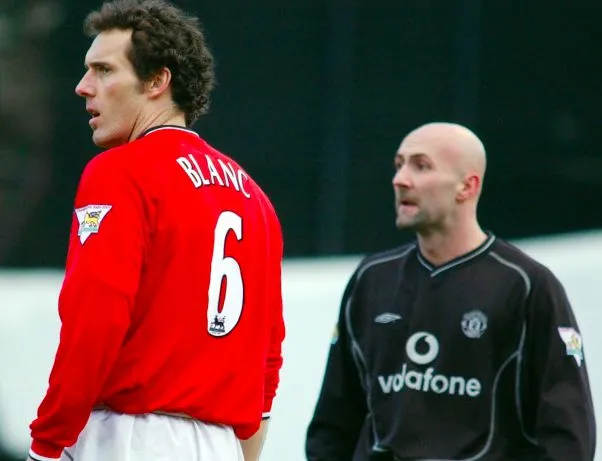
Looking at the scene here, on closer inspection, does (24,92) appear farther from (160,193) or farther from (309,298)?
(160,193)

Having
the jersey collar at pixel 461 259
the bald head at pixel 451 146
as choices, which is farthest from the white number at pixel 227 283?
the bald head at pixel 451 146

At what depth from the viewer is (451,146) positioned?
4598mm

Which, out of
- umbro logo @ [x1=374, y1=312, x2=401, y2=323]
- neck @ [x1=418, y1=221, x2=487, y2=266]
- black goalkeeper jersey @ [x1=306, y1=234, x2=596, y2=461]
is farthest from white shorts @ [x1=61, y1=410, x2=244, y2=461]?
neck @ [x1=418, y1=221, x2=487, y2=266]

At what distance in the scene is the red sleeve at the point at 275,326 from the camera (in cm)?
367

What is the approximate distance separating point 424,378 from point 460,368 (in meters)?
0.11

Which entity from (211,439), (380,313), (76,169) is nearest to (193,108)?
(211,439)

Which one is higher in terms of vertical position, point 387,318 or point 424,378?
point 387,318

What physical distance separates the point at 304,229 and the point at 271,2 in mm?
1257

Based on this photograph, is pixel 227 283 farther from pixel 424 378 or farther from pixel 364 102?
pixel 364 102

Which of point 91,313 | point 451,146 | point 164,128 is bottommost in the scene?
point 91,313

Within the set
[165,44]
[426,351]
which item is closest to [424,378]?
[426,351]

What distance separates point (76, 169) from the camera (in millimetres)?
7633

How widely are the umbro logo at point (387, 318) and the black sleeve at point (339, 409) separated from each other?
155mm

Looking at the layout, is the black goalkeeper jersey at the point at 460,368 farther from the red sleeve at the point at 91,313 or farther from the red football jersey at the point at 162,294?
the red sleeve at the point at 91,313
